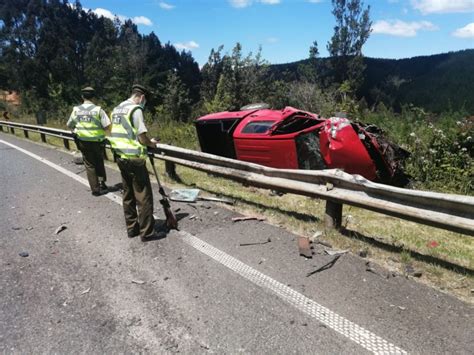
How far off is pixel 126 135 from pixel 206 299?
2209 millimetres

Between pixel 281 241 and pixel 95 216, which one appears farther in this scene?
pixel 95 216

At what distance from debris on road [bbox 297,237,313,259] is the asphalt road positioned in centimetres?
7

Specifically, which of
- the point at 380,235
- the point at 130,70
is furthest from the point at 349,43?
the point at 380,235

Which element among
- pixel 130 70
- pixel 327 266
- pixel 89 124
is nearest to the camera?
pixel 327 266

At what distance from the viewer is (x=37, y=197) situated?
20.3ft

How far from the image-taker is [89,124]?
657 centimetres

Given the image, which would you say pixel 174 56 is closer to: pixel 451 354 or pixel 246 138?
pixel 246 138

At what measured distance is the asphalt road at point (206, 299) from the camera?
2.44 metres

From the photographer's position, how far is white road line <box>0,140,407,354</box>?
7.75 feet

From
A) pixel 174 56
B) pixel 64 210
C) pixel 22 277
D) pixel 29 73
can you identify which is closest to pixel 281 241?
pixel 22 277

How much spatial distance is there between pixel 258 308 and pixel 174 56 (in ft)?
257

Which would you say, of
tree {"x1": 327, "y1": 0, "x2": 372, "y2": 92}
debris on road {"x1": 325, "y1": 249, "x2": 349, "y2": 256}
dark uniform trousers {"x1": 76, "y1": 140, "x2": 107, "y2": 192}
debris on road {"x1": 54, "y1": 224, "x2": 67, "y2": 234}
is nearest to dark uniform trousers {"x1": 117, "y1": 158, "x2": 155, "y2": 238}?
debris on road {"x1": 54, "y1": 224, "x2": 67, "y2": 234}

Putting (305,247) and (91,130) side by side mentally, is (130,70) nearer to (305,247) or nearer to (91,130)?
(91,130)

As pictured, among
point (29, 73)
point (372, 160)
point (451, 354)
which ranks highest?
point (29, 73)
